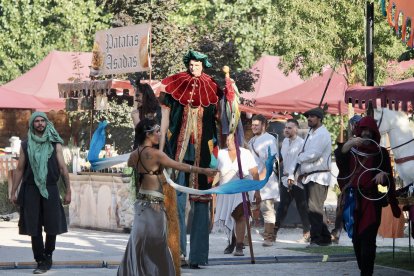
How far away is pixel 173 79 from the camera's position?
13.7 meters

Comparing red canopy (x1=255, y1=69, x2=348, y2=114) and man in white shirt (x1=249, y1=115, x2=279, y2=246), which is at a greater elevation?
red canopy (x1=255, y1=69, x2=348, y2=114)

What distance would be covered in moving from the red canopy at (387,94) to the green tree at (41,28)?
27.2 metres

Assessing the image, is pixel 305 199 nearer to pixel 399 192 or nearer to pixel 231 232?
pixel 231 232

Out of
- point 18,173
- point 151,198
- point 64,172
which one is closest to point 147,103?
point 64,172

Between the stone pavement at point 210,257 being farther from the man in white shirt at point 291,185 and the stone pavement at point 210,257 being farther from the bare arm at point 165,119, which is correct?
the bare arm at point 165,119

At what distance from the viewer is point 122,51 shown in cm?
2034

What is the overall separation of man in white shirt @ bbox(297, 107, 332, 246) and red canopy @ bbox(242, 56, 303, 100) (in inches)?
641

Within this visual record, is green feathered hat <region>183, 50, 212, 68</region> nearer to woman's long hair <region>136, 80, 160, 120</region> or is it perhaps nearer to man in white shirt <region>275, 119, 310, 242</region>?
woman's long hair <region>136, 80, 160, 120</region>

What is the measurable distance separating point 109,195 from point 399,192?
285 inches

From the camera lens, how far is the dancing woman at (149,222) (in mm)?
11070

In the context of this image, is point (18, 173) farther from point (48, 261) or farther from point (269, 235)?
point (269, 235)

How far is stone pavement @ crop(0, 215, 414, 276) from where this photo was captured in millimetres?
13398

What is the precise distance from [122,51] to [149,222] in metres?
9.55

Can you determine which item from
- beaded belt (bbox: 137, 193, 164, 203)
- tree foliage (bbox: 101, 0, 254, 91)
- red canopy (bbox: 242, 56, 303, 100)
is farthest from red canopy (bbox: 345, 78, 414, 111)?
red canopy (bbox: 242, 56, 303, 100)
